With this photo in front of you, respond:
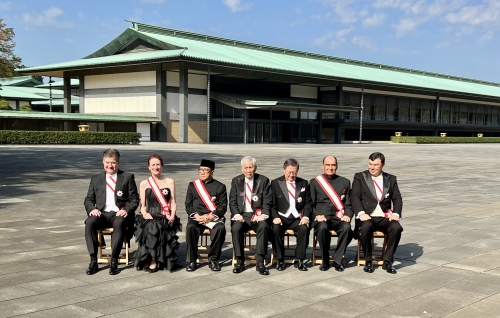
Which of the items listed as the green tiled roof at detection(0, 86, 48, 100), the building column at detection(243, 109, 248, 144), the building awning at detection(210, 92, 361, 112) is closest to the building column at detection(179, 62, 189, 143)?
the building awning at detection(210, 92, 361, 112)

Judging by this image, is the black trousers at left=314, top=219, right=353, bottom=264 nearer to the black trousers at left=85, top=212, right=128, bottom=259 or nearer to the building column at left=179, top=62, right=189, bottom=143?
the black trousers at left=85, top=212, right=128, bottom=259

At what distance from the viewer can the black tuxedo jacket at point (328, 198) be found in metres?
7.28

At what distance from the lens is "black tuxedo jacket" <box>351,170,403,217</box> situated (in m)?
7.18

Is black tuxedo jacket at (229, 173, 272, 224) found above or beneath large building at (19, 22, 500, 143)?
beneath

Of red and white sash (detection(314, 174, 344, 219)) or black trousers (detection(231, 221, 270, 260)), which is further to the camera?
red and white sash (detection(314, 174, 344, 219))

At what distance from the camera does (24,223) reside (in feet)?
31.7

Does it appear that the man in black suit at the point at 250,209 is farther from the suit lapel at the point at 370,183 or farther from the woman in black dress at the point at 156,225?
the suit lapel at the point at 370,183

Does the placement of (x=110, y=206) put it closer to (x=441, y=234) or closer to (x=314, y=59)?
(x=441, y=234)

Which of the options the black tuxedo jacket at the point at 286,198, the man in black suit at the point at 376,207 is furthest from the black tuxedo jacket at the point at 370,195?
the black tuxedo jacket at the point at 286,198

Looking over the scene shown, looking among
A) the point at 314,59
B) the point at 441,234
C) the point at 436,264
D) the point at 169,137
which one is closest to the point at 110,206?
the point at 436,264

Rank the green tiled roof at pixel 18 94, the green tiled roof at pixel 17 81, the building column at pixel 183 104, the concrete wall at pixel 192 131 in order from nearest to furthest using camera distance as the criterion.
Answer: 1. the building column at pixel 183 104
2. the concrete wall at pixel 192 131
3. the green tiled roof at pixel 18 94
4. the green tiled roof at pixel 17 81

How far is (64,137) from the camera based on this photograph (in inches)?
1602

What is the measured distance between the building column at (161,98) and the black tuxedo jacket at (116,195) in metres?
43.1

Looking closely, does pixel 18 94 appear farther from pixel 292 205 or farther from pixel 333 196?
pixel 333 196
